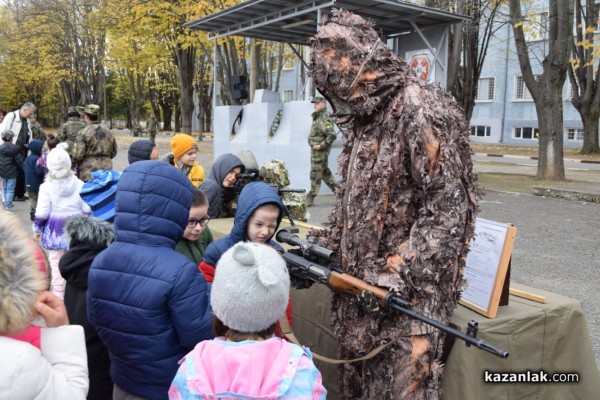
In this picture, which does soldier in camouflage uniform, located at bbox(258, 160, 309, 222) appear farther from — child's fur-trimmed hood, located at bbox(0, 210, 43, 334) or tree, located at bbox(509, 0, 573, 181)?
tree, located at bbox(509, 0, 573, 181)

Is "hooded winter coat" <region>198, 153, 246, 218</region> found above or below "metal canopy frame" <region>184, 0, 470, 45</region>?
below

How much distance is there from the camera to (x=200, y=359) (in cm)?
171

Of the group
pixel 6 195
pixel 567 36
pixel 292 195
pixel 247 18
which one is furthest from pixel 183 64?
pixel 292 195

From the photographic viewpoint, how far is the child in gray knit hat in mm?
1645

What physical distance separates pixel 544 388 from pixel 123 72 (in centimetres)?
4847

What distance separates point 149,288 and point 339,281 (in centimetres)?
75

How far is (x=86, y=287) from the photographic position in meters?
2.79

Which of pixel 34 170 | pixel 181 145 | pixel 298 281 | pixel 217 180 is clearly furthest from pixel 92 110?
pixel 298 281

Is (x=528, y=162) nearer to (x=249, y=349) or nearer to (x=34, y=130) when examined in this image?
(x=34, y=130)

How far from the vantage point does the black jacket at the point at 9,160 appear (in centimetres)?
1012

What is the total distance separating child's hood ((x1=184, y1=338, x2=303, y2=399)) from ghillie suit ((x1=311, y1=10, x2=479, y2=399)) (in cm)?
54

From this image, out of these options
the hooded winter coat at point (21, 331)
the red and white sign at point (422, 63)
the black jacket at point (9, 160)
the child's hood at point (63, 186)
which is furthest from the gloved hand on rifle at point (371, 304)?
the red and white sign at point (422, 63)

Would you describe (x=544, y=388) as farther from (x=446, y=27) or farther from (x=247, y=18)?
(x=247, y=18)

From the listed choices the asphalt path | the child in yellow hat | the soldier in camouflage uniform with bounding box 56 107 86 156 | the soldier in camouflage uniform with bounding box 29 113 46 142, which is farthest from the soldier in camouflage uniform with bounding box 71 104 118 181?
the asphalt path
